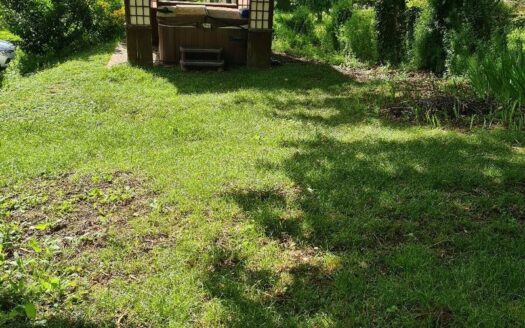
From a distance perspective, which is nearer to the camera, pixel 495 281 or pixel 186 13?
pixel 495 281

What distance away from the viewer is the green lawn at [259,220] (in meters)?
3.02

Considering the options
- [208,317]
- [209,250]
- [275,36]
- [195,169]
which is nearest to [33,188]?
[195,169]

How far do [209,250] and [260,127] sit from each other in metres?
3.22

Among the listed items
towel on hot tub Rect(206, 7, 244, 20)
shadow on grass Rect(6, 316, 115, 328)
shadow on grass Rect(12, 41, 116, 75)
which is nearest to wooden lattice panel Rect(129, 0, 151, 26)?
towel on hot tub Rect(206, 7, 244, 20)

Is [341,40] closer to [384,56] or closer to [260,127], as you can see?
[384,56]

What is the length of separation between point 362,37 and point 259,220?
339 inches

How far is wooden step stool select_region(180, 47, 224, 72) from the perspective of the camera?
10.3 m

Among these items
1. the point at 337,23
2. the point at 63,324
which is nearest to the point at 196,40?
the point at 337,23

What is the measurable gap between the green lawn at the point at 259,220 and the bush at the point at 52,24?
8.24 meters

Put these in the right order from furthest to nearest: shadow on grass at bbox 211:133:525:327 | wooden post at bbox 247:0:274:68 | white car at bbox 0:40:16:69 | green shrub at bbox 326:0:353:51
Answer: white car at bbox 0:40:16:69 → green shrub at bbox 326:0:353:51 → wooden post at bbox 247:0:274:68 → shadow on grass at bbox 211:133:525:327

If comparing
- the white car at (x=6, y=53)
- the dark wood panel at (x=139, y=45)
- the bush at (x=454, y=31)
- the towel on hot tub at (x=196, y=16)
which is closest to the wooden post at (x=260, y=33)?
the towel on hot tub at (x=196, y=16)

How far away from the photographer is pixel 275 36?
1457cm

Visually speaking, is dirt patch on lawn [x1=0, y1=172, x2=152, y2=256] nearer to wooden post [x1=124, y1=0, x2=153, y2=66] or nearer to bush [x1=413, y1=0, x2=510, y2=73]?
wooden post [x1=124, y1=0, x2=153, y2=66]

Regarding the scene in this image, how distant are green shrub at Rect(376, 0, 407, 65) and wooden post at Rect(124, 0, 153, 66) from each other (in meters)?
5.08
